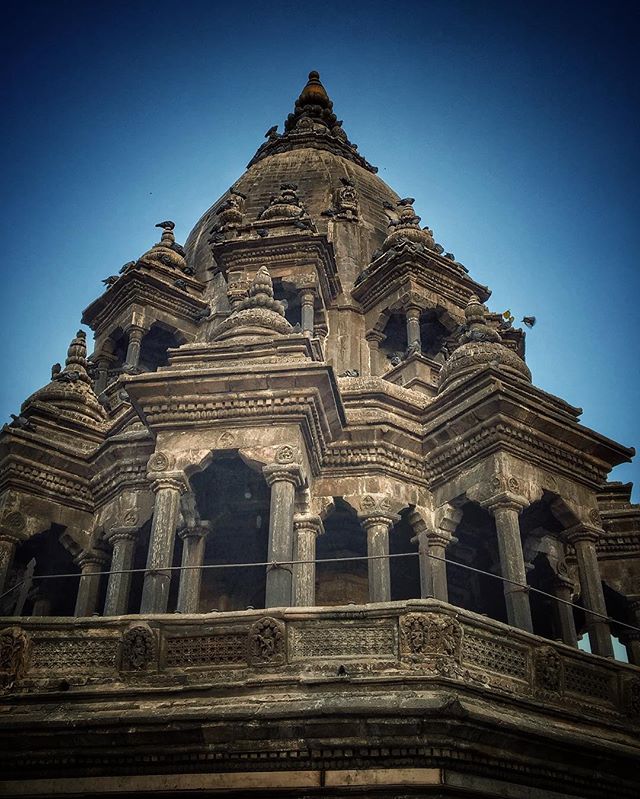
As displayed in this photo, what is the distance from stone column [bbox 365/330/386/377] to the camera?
888 inches

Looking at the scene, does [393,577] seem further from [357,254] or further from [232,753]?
[357,254]

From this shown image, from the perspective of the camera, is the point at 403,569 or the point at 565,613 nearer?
the point at 565,613

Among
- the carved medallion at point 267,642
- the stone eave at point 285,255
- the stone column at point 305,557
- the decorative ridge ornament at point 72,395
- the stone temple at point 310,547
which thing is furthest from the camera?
the stone eave at point 285,255

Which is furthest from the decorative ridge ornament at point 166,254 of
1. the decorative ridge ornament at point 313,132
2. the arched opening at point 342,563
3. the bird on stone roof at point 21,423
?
the arched opening at point 342,563

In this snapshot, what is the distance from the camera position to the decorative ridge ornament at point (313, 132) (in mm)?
30938

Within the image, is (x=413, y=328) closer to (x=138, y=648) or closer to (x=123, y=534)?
(x=123, y=534)

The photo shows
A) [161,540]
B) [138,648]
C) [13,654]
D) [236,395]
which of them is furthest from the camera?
[236,395]

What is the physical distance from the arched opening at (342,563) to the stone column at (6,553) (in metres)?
5.62

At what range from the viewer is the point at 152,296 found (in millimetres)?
24844

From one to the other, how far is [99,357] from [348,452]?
11.5 metres

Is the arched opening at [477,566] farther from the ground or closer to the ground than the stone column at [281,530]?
farther from the ground

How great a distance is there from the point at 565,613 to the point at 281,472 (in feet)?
21.1

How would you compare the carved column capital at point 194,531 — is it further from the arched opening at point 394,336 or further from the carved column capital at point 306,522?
the arched opening at point 394,336

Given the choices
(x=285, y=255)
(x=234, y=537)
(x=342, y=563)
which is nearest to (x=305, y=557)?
Answer: (x=342, y=563)
